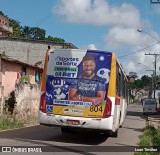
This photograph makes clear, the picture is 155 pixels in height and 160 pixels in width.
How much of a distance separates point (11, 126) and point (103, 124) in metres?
6.90

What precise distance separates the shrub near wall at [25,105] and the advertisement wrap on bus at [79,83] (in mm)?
7287

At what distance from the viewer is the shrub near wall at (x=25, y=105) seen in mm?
21016

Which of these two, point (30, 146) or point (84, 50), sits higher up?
point (84, 50)

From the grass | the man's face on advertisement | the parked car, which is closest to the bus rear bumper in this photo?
the man's face on advertisement

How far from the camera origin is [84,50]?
45.8 feet

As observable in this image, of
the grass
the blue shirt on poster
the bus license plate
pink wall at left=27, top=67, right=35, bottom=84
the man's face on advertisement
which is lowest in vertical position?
the grass

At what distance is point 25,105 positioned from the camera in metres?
21.7

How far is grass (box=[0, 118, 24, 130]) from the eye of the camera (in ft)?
60.6

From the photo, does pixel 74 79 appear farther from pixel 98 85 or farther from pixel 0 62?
pixel 0 62


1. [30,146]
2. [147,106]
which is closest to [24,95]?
[30,146]

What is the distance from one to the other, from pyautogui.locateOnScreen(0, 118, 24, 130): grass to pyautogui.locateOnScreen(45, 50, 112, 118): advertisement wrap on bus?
16.8 feet

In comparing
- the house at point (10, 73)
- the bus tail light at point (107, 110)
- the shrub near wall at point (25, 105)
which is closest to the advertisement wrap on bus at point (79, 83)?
the bus tail light at point (107, 110)

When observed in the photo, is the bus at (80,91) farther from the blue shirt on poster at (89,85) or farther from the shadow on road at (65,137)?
the shadow on road at (65,137)

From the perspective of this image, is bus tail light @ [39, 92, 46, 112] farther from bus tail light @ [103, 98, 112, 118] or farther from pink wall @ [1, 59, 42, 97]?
pink wall @ [1, 59, 42, 97]
